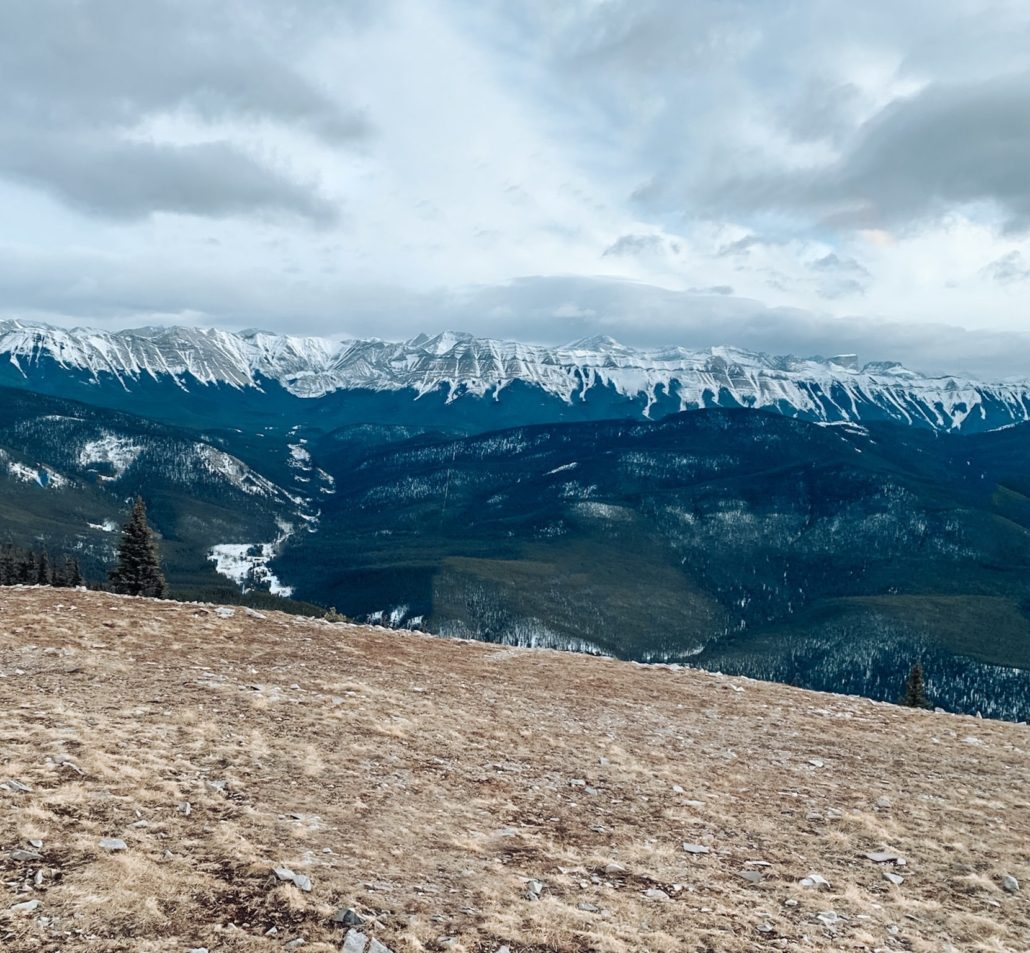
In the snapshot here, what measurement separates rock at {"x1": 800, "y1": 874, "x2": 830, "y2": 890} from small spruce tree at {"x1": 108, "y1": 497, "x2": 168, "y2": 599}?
6390cm

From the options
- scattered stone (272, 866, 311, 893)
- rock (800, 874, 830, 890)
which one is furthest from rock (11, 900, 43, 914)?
rock (800, 874, 830, 890)

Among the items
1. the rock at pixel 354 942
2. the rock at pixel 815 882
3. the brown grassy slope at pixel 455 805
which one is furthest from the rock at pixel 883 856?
the rock at pixel 354 942

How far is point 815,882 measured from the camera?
47.1 feet

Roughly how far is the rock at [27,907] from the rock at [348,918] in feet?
14.0

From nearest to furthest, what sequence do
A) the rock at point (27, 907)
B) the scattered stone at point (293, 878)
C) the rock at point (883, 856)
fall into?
the rock at point (27, 907) → the scattered stone at point (293, 878) → the rock at point (883, 856)

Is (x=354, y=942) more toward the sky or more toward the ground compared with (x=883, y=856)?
more toward the sky

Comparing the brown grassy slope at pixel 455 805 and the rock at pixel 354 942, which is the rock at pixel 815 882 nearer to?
the brown grassy slope at pixel 455 805

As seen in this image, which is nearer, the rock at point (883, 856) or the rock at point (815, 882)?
the rock at point (815, 882)

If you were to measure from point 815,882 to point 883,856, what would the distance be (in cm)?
272

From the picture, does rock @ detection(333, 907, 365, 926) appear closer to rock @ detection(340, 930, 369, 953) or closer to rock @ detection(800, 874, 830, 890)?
rock @ detection(340, 930, 369, 953)

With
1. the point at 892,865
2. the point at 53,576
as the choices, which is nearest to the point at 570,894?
the point at 892,865

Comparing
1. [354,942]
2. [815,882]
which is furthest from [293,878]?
[815,882]

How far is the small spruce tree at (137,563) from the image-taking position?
2542 inches

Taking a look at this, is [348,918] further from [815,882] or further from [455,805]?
[815,882]
